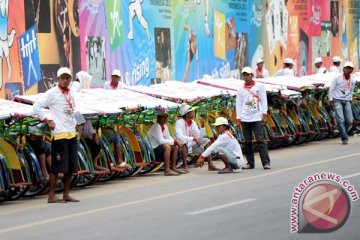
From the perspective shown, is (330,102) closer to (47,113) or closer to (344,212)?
(47,113)

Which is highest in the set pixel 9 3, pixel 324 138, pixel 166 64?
pixel 9 3

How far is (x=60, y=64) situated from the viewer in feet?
79.9

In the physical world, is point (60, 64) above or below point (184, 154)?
above

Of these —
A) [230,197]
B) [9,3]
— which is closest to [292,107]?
[9,3]

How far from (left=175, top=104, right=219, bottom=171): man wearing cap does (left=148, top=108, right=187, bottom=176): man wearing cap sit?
0.59 feet

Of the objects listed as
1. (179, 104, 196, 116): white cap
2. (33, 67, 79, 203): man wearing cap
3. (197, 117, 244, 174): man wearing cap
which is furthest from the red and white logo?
(179, 104, 196, 116): white cap

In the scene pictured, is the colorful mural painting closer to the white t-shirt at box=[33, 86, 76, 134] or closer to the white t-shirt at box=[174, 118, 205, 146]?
the white t-shirt at box=[174, 118, 205, 146]

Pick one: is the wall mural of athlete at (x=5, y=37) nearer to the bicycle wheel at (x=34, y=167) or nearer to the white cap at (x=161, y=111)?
the white cap at (x=161, y=111)

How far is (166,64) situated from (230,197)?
14.3 m

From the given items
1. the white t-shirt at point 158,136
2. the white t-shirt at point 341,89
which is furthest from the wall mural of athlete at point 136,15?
the white t-shirt at point 158,136

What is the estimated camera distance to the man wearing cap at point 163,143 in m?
19.0

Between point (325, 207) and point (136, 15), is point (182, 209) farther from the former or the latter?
point (136, 15)

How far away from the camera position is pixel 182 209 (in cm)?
1384

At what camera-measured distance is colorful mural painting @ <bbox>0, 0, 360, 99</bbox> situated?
915 inches
